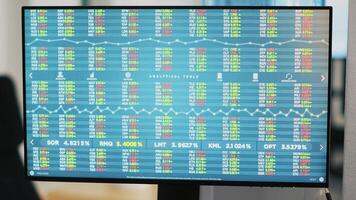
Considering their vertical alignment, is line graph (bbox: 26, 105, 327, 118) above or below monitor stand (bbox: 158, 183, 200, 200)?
above

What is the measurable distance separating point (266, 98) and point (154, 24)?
355 mm

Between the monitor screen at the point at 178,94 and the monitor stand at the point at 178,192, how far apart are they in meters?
0.05

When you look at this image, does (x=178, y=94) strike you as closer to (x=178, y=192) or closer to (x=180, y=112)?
(x=180, y=112)

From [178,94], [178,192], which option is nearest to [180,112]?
[178,94]

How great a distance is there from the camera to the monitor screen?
135 centimetres

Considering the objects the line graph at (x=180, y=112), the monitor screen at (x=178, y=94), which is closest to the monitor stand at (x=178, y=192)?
the monitor screen at (x=178, y=94)

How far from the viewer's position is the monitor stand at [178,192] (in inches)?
55.6

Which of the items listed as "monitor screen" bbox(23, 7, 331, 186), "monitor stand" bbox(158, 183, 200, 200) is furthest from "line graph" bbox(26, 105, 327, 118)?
"monitor stand" bbox(158, 183, 200, 200)

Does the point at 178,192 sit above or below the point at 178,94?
below

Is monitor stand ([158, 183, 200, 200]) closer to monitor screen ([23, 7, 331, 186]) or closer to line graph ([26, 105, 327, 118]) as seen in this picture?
monitor screen ([23, 7, 331, 186])

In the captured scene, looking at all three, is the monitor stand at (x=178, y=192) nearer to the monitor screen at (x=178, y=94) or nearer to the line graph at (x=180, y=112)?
the monitor screen at (x=178, y=94)

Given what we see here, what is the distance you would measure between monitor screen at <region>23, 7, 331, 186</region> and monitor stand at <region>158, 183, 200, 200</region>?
5 centimetres

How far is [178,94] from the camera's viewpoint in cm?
137

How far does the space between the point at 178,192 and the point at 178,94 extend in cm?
27
